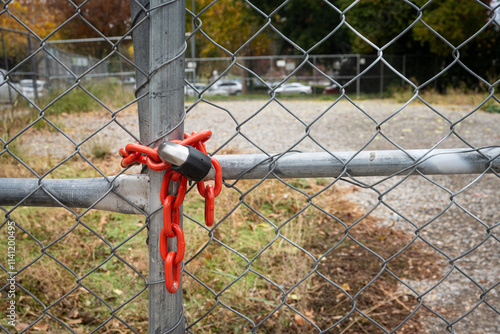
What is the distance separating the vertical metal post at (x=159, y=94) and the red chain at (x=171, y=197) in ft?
0.14

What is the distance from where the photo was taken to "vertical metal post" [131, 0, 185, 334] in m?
0.94

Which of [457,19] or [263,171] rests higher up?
[263,171]

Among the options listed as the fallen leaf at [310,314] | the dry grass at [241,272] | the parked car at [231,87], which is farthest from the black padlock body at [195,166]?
the parked car at [231,87]

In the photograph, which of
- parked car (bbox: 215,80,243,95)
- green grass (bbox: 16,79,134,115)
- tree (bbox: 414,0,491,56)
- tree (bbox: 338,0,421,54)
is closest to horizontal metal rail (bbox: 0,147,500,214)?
green grass (bbox: 16,79,134,115)

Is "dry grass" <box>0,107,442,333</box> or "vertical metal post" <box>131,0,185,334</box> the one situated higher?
"vertical metal post" <box>131,0,185,334</box>

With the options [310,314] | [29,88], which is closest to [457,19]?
[29,88]

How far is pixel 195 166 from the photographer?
0.90m

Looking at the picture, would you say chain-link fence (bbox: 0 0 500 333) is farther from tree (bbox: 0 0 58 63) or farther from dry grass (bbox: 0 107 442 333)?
tree (bbox: 0 0 58 63)

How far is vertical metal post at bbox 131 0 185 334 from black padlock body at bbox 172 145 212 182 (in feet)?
0.38

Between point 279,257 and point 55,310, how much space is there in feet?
4.54

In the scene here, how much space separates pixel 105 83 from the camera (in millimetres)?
12766

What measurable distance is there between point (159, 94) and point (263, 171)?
1.12 ft

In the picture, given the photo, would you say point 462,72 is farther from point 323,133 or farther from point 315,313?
point 315,313

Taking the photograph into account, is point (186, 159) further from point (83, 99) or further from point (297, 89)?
point (297, 89)
